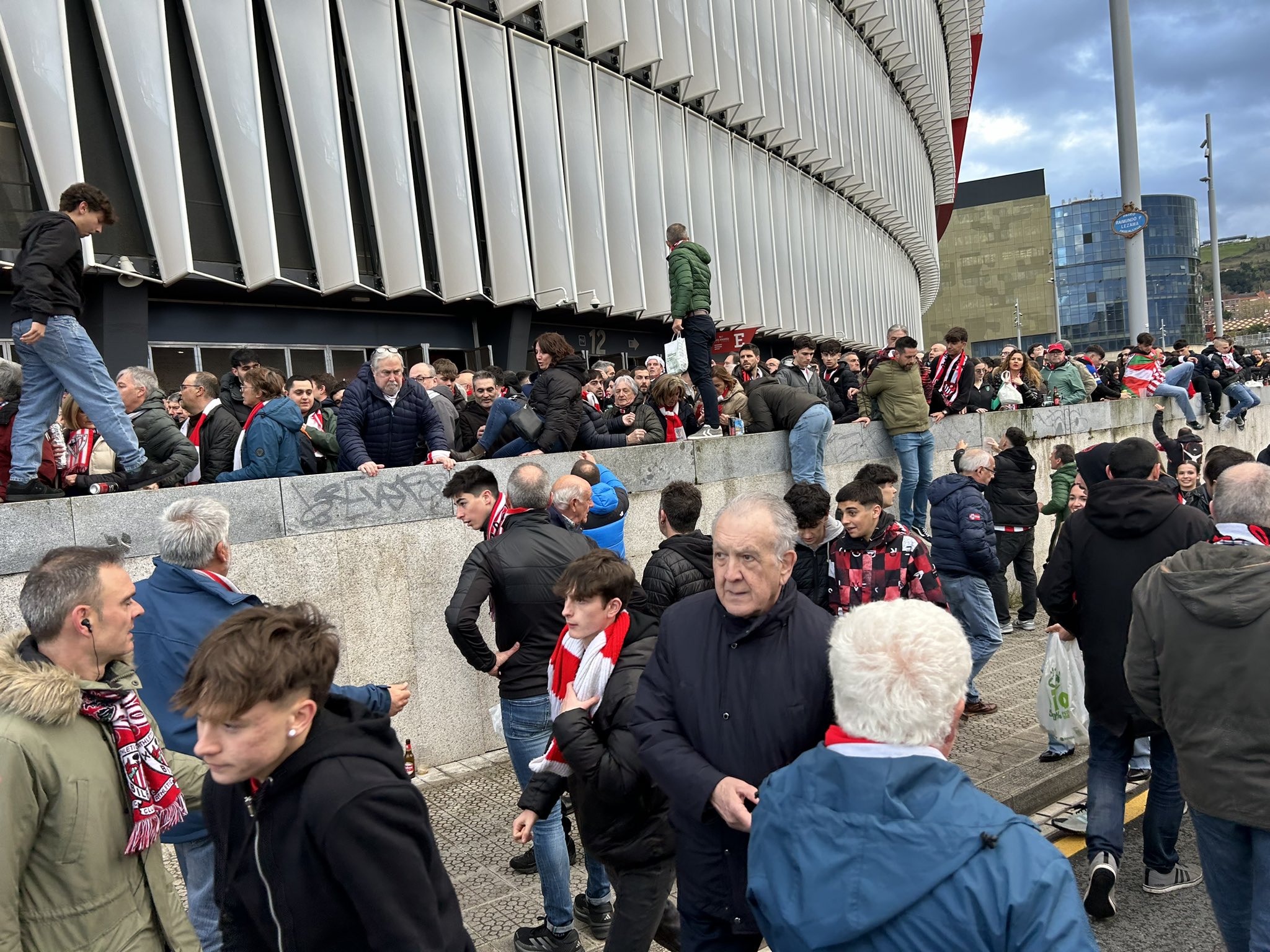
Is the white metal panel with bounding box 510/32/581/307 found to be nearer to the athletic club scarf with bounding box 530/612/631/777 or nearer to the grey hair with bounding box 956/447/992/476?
the grey hair with bounding box 956/447/992/476

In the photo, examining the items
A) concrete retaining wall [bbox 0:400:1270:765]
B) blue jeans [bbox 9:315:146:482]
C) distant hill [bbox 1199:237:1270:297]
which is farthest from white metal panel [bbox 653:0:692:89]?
distant hill [bbox 1199:237:1270:297]

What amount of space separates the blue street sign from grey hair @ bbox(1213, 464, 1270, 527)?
17156mm

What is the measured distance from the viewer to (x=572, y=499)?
17.2 ft

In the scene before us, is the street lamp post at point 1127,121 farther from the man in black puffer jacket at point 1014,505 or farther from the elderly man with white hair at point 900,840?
the elderly man with white hair at point 900,840

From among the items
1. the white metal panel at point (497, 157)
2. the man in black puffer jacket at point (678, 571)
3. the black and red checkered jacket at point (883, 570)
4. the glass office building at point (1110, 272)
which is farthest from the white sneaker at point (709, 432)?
the glass office building at point (1110, 272)

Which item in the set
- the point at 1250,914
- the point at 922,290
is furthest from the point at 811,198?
the point at 922,290

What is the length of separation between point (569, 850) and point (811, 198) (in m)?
26.2

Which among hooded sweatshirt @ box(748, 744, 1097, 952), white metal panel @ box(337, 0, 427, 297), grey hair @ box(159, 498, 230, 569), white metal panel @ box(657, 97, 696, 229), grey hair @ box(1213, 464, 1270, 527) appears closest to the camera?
hooded sweatshirt @ box(748, 744, 1097, 952)

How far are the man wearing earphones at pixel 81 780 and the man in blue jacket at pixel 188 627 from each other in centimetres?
48

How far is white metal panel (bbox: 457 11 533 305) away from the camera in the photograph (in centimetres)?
1731

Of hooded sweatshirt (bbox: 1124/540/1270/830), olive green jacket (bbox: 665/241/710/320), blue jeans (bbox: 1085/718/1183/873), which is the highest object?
olive green jacket (bbox: 665/241/710/320)

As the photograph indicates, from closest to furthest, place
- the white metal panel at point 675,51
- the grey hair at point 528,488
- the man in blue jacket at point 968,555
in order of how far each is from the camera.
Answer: the grey hair at point 528,488, the man in blue jacket at point 968,555, the white metal panel at point 675,51

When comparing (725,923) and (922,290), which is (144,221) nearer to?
(725,923)

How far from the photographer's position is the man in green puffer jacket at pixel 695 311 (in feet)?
31.6
